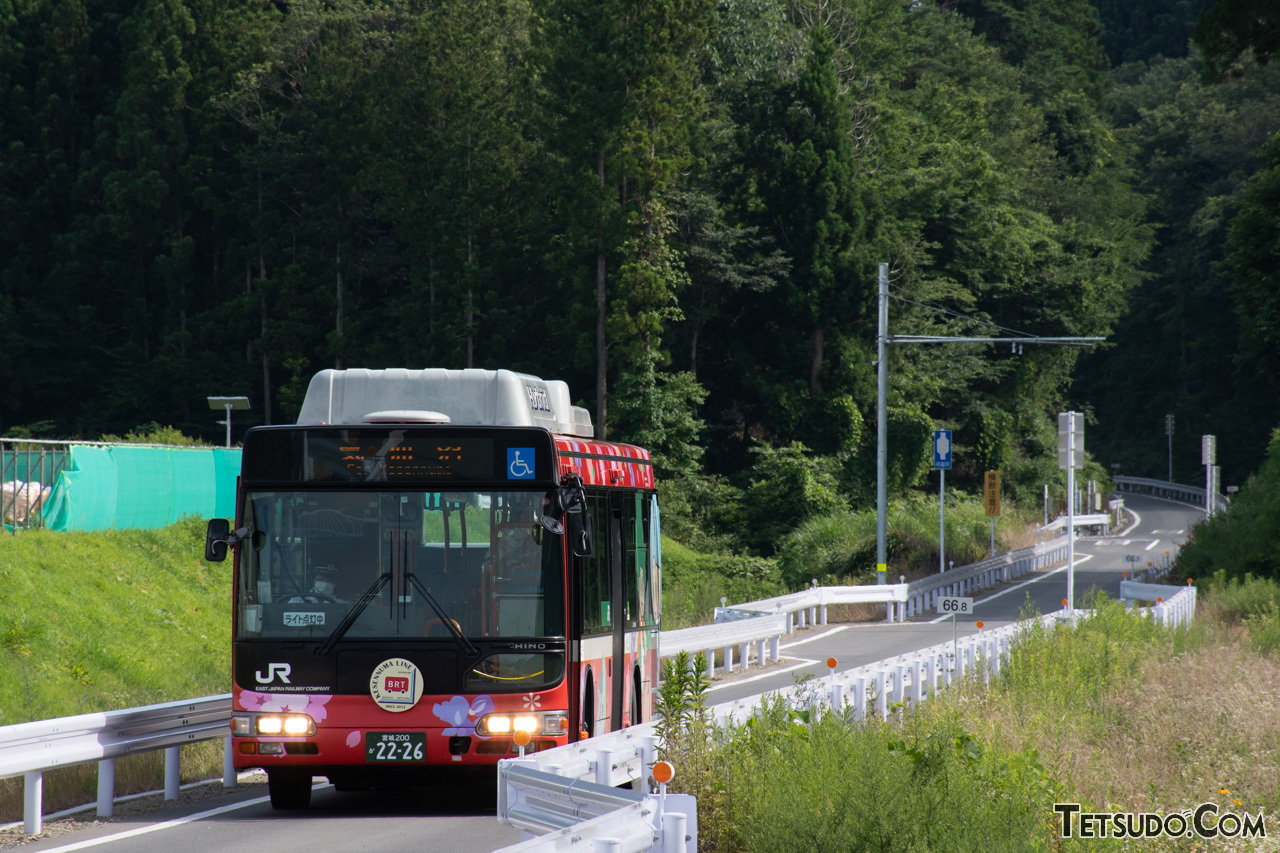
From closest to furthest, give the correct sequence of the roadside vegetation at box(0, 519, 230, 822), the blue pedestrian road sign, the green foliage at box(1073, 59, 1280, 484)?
the roadside vegetation at box(0, 519, 230, 822) → the blue pedestrian road sign → the green foliage at box(1073, 59, 1280, 484)

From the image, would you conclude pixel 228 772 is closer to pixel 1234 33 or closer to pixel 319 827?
pixel 319 827

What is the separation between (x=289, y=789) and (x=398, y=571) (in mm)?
2052

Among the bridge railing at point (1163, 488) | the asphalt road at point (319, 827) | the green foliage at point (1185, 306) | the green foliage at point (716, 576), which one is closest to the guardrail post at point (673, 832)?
the asphalt road at point (319, 827)

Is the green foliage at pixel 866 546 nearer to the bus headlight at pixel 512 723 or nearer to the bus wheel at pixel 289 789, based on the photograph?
the bus wheel at pixel 289 789

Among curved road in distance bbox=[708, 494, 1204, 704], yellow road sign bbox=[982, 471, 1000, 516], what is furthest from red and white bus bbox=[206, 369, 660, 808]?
yellow road sign bbox=[982, 471, 1000, 516]

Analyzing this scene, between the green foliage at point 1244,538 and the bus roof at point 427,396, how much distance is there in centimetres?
2280

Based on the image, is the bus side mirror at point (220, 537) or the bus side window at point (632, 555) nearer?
the bus side mirror at point (220, 537)

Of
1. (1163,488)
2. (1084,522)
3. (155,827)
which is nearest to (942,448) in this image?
(1084,522)

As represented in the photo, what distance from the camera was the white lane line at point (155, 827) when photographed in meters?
9.60

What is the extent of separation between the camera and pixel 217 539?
10352 mm

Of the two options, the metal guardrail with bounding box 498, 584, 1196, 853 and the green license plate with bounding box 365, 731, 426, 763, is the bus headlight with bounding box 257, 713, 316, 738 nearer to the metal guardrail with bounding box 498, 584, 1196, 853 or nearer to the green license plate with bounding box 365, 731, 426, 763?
the green license plate with bounding box 365, 731, 426, 763

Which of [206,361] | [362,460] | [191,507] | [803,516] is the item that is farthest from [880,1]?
[362,460]

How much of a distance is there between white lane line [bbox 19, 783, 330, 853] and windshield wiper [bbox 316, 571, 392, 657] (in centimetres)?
171

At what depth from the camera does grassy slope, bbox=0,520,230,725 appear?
65.7 ft
